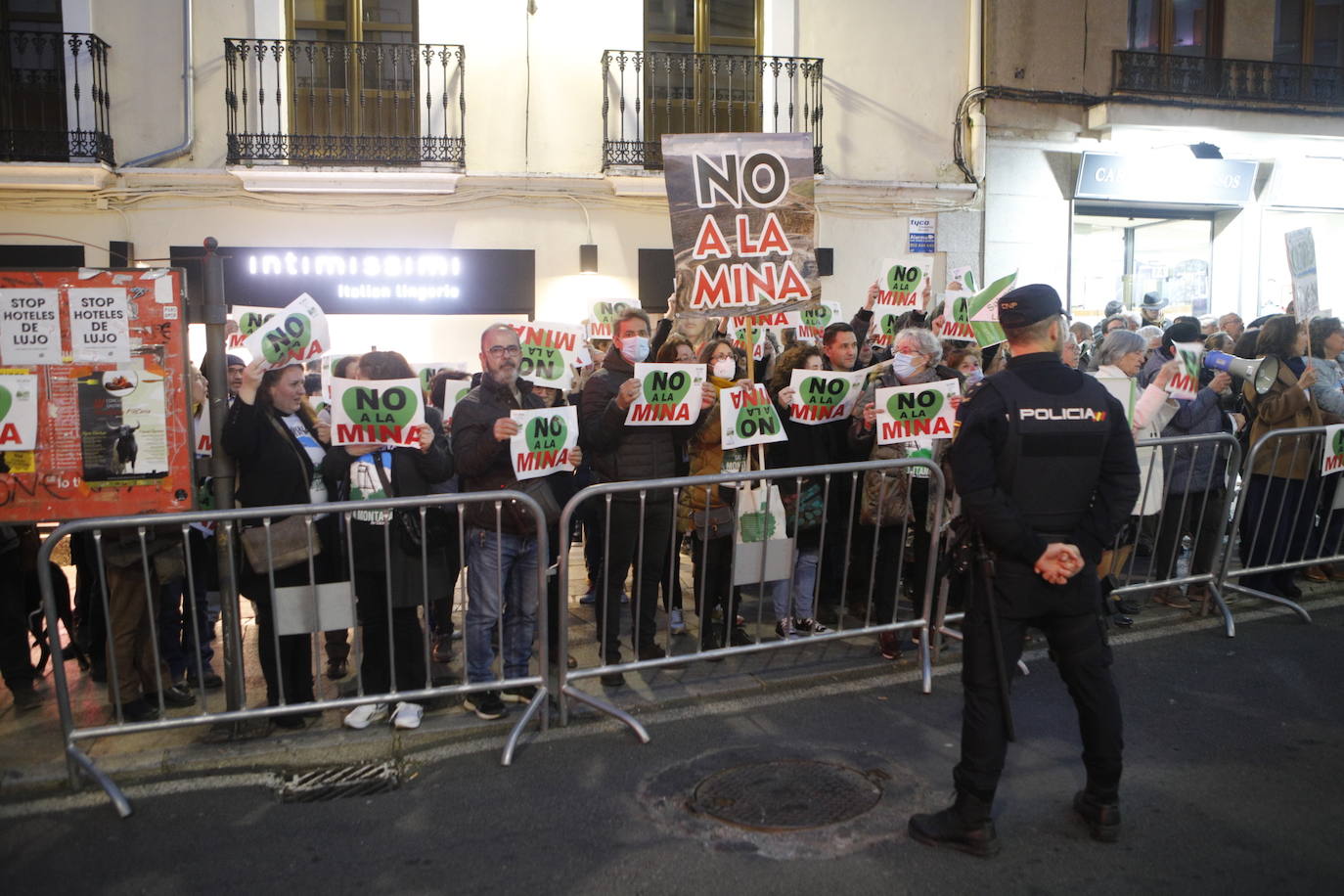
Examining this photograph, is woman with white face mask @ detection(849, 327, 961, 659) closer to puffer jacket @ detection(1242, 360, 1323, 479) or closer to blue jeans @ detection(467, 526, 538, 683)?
blue jeans @ detection(467, 526, 538, 683)

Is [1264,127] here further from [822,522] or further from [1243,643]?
[822,522]

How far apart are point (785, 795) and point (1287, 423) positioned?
4954mm

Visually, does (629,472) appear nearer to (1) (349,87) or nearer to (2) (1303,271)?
(2) (1303,271)

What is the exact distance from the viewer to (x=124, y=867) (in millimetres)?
3820

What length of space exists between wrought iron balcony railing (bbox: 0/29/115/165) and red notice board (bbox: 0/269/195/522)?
9.51m

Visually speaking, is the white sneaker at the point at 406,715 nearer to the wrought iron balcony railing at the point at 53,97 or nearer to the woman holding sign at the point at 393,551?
the woman holding sign at the point at 393,551

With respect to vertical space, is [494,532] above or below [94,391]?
below

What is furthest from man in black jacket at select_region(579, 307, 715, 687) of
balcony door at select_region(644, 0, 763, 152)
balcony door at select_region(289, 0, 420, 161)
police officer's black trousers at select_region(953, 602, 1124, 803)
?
balcony door at select_region(644, 0, 763, 152)

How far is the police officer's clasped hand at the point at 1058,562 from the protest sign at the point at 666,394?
255cm

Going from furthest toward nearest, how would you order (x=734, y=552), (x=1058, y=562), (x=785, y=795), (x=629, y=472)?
1. (x=629, y=472)
2. (x=734, y=552)
3. (x=785, y=795)
4. (x=1058, y=562)

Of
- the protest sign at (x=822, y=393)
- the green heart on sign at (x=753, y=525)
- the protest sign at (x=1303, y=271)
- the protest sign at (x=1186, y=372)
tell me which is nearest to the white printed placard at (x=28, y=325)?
the green heart on sign at (x=753, y=525)

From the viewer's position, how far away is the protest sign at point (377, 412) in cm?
488

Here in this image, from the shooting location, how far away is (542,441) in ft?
17.5

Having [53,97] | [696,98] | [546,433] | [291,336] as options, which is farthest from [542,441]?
[53,97]
